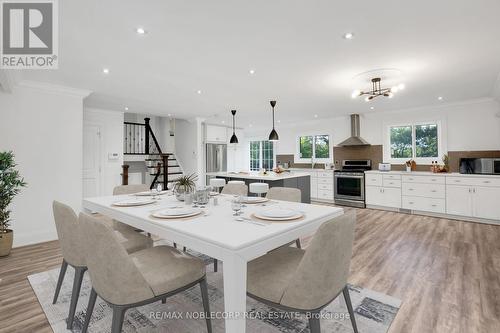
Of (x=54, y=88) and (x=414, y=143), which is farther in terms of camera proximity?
(x=414, y=143)

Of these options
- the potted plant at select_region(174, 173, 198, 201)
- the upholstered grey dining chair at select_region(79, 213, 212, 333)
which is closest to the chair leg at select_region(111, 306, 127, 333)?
the upholstered grey dining chair at select_region(79, 213, 212, 333)

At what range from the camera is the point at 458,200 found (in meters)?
4.73

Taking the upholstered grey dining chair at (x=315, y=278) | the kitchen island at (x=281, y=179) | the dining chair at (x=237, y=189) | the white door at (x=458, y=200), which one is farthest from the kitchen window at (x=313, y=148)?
the upholstered grey dining chair at (x=315, y=278)

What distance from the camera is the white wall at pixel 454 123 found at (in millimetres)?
4938

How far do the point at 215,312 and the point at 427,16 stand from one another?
2.96 meters

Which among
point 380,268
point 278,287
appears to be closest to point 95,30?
point 278,287

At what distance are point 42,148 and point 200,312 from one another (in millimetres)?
3568

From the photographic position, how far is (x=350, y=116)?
6777mm

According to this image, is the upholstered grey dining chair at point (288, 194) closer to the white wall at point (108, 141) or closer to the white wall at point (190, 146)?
the white wall at point (108, 141)

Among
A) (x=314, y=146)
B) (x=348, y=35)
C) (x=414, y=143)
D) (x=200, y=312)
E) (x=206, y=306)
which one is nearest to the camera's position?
(x=206, y=306)

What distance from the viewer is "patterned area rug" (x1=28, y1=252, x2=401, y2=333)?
174 cm

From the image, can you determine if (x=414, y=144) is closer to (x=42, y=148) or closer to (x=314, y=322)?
(x=314, y=322)

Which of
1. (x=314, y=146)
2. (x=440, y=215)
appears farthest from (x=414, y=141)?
(x=314, y=146)

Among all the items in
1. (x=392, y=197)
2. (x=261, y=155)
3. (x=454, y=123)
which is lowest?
(x=392, y=197)
